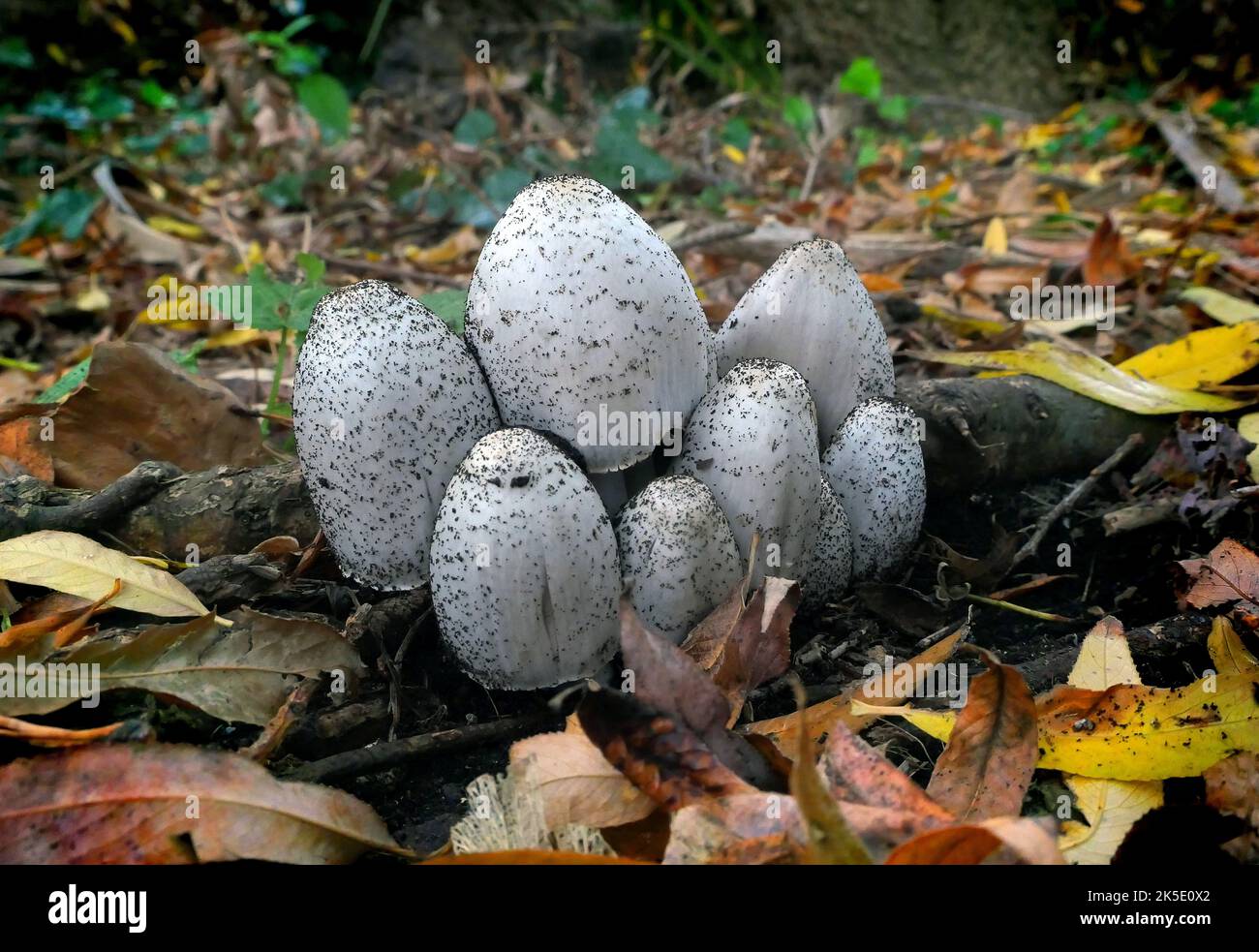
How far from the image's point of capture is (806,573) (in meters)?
2.00

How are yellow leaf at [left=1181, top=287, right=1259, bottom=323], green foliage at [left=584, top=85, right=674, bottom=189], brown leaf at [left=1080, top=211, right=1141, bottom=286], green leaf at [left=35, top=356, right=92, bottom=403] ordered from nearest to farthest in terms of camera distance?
green leaf at [left=35, top=356, right=92, bottom=403] → yellow leaf at [left=1181, top=287, right=1259, bottom=323] → brown leaf at [left=1080, top=211, right=1141, bottom=286] → green foliage at [left=584, top=85, right=674, bottom=189]

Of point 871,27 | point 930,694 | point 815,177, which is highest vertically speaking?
point 871,27

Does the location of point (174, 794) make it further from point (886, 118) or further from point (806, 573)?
point (886, 118)

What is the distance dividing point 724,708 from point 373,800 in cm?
58

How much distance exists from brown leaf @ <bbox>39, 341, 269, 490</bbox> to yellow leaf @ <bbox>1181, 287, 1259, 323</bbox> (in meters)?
2.74

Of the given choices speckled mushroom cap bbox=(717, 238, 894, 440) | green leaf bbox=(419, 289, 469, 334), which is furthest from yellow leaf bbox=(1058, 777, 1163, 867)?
green leaf bbox=(419, 289, 469, 334)

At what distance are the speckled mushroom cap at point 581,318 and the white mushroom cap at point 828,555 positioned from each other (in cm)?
37

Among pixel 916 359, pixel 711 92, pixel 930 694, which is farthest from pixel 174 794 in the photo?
pixel 711 92

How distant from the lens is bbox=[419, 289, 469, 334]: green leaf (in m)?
2.45

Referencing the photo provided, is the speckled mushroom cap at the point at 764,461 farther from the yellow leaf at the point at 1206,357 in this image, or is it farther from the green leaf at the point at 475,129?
the green leaf at the point at 475,129

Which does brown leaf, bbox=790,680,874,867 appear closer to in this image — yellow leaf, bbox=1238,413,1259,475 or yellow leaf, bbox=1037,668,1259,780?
yellow leaf, bbox=1037,668,1259,780

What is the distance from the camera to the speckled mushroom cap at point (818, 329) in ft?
6.98

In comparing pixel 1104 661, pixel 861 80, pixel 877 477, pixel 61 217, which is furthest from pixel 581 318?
pixel 861 80

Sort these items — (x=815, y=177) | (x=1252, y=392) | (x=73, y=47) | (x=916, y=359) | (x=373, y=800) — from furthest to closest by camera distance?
1. (x=73, y=47)
2. (x=815, y=177)
3. (x=916, y=359)
4. (x=1252, y=392)
5. (x=373, y=800)
